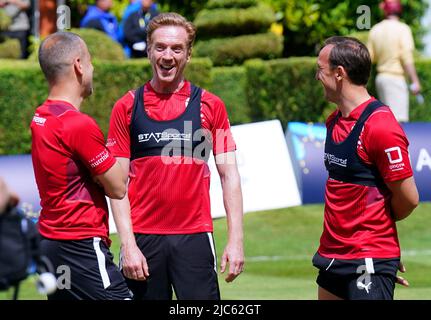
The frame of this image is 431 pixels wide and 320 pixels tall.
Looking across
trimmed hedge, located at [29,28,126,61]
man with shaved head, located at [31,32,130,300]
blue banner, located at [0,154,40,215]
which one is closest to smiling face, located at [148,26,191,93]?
man with shaved head, located at [31,32,130,300]

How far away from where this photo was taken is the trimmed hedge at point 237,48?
63.9 feet

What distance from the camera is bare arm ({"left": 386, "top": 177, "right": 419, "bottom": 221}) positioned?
22.2 ft

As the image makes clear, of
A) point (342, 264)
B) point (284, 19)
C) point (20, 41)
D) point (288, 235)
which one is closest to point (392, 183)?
point (342, 264)

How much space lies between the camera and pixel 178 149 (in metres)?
7.19

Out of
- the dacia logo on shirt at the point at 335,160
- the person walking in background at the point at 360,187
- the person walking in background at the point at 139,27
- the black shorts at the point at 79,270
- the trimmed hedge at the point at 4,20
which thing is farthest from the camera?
the trimmed hedge at the point at 4,20

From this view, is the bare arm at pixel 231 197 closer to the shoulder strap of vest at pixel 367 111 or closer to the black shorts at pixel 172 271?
the black shorts at pixel 172 271

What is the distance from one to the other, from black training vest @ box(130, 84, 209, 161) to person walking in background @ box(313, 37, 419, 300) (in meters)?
0.82

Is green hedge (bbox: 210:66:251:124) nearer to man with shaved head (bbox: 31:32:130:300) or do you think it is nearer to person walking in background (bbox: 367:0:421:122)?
person walking in background (bbox: 367:0:421:122)

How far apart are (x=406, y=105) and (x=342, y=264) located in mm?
10571

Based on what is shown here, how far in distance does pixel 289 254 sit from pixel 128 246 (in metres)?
6.81

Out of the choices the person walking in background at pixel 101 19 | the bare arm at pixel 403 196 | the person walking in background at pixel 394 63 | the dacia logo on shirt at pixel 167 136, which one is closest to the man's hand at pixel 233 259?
the dacia logo on shirt at pixel 167 136

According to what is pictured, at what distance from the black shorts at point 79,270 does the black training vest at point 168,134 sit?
0.81 m

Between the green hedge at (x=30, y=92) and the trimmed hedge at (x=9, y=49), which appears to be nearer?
the green hedge at (x=30, y=92)

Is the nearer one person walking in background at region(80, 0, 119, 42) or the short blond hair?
the short blond hair
